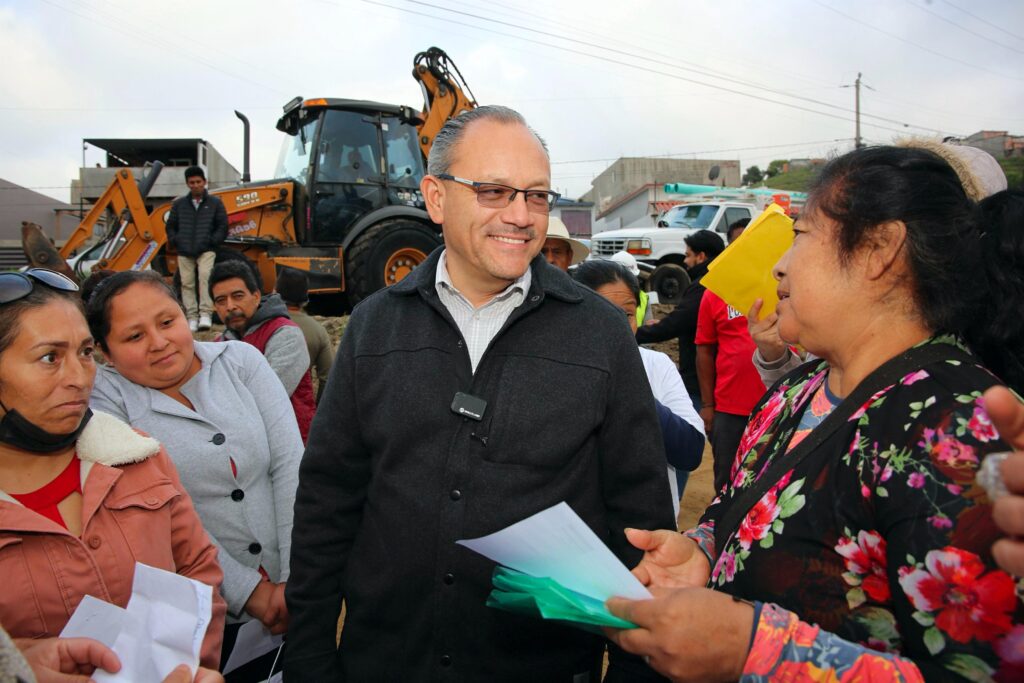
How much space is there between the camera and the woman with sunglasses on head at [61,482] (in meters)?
1.50

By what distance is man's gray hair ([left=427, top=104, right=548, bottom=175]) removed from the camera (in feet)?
5.88

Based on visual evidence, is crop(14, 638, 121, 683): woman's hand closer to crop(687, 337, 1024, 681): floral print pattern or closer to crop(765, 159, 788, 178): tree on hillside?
crop(687, 337, 1024, 681): floral print pattern

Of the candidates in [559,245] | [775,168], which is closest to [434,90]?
[559,245]

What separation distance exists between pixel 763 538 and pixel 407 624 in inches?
37.8

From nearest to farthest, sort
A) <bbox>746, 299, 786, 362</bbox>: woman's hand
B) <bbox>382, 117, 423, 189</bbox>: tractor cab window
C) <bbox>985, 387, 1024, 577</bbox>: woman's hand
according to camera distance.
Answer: <bbox>985, 387, 1024, 577</bbox>: woman's hand < <bbox>746, 299, 786, 362</bbox>: woman's hand < <bbox>382, 117, 423, 189</bbox>: tractor cab window

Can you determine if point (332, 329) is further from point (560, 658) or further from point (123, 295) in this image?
point (560, 658)

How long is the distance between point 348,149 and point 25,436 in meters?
7.95

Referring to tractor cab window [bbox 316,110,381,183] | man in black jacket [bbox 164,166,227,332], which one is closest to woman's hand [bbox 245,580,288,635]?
man in black jacket [bbox 164,166,227,332]

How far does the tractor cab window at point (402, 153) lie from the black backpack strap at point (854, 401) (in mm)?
8471

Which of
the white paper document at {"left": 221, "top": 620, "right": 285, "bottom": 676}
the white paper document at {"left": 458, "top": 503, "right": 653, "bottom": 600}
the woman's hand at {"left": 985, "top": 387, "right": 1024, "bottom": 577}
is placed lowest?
the white paper document at {"left": 221, "top": 620, "right": 285, "bottom": 676}

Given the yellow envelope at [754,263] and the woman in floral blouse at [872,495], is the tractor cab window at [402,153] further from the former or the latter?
the woman in floral blouse at [872,495]

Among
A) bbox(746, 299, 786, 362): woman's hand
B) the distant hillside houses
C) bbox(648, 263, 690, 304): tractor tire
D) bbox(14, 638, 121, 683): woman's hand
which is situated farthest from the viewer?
the distant hillside houses

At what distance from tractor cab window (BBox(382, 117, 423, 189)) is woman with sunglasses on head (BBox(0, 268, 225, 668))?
772 cm

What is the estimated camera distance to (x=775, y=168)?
5172cm
